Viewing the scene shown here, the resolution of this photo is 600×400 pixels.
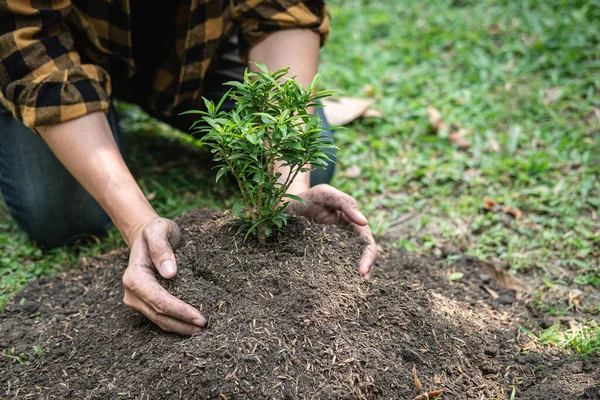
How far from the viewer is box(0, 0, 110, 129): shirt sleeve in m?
2.37

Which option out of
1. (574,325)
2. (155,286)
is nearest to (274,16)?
(155,286)

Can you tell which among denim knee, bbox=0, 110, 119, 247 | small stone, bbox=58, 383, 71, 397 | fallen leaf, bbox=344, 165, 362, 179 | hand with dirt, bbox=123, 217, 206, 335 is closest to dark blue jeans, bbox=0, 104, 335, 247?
denim knee, bbox=0, 110, 119, 247

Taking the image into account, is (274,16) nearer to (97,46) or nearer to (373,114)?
(97,46)

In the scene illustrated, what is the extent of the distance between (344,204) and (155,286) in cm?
82

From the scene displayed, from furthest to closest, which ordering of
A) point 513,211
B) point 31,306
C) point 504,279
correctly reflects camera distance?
point 513,211 < point 504,279 < point 31,306

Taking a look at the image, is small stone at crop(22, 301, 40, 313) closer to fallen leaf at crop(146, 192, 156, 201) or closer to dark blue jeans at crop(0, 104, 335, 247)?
dark blue jeans at crop(0, 104, 335, 247)

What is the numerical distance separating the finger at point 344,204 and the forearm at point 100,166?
72 centimetres

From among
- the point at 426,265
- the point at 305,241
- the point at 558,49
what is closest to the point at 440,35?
the point at 558,49

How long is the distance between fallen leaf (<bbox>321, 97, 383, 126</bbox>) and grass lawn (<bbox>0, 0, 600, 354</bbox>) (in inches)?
3.0

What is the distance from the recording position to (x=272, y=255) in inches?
86.4

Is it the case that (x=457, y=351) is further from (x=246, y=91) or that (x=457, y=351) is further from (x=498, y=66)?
(x=498, y=66)

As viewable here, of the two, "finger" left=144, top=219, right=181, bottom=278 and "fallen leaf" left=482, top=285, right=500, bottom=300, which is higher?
"finger" left=144, top=219, right=181, bottom=278

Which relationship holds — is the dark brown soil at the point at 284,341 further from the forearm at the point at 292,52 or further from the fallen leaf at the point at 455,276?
the forearm at the point at 292,52

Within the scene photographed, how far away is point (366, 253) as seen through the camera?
226 centimetres
